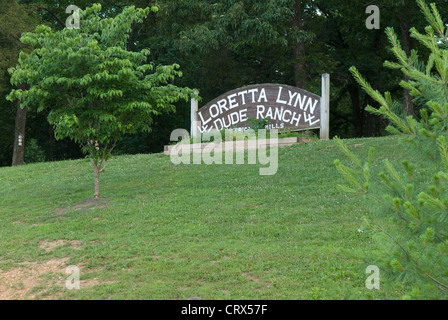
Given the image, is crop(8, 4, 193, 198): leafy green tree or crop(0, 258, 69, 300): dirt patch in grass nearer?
crop(0, 258, 69, 300): dirt patch in grass

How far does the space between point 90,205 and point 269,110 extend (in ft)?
25.9

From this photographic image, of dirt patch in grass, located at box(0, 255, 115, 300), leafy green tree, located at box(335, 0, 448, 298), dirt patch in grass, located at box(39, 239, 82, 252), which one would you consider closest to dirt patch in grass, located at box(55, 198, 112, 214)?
dirt patch in grass, located at box(39, 239, 82, 252)

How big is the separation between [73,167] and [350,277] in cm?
1362

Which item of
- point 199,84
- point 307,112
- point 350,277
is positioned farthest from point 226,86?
point 350,277

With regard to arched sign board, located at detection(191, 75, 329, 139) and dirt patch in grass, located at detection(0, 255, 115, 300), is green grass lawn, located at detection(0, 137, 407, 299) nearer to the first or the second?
dirt patch in grass, located at detection(0, 255, 115, 300)

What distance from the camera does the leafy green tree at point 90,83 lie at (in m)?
11.5

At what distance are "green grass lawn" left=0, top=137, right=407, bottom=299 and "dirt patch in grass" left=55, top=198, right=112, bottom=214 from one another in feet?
0.18

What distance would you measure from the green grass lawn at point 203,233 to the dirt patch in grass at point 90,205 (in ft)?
0.18

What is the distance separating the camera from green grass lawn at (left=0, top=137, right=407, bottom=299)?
6812 millimetres

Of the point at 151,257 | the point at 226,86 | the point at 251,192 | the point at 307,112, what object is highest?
the point at 226,86

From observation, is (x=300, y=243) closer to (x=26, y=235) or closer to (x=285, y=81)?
(x=26, y=235)

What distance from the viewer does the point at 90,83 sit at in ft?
38.9
